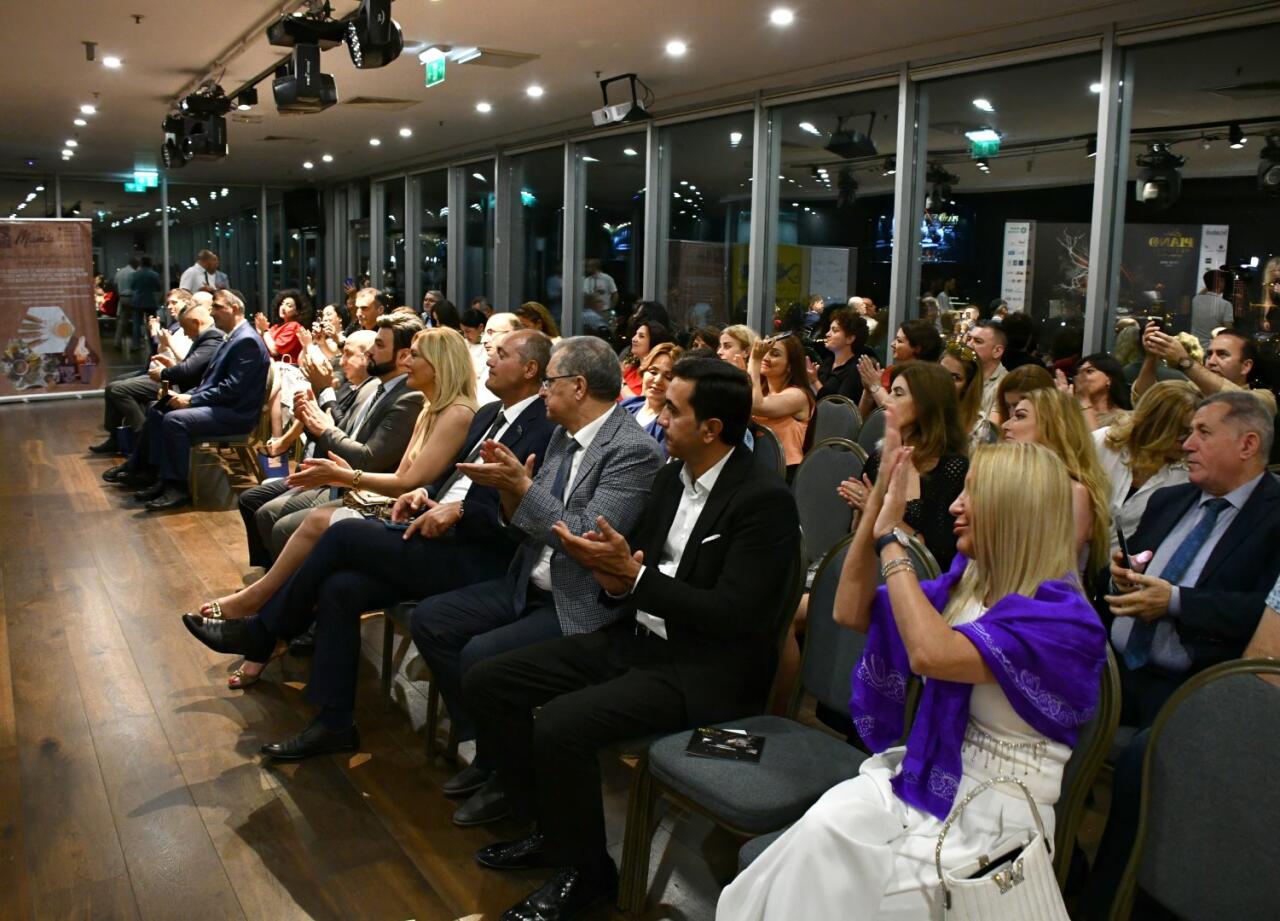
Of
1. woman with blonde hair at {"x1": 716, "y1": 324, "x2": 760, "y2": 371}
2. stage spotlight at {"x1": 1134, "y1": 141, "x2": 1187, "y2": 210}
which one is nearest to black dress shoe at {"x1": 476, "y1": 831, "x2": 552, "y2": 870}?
woman with blonde hair at {"x1": 716, "y1": 324, "x2": 760, "y2": 371}

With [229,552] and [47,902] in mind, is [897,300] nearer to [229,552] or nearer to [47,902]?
[229,552]

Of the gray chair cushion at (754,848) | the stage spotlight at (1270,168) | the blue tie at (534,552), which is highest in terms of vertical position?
the stage spotlight at (1270,168)

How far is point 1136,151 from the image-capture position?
21.3 feet

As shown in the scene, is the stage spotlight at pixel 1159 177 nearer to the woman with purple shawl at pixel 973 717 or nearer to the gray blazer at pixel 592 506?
the gray blazer at pixel 592 506

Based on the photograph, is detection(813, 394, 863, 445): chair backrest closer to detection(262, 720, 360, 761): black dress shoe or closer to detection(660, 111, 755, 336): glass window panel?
detection(262, 720, 360, 761): black dress shoe

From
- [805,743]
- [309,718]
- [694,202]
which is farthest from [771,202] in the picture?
[805,743]

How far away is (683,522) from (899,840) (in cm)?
110

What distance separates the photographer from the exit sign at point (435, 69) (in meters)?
8.23

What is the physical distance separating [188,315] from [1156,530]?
704cm

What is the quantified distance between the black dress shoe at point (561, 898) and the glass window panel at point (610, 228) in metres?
8.48

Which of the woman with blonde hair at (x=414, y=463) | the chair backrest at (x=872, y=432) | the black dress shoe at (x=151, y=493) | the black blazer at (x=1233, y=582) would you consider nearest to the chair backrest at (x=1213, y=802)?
the black blazer at (x=1233, y=582)

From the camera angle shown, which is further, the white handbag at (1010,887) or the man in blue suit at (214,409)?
the man in blue suit at (214,409)

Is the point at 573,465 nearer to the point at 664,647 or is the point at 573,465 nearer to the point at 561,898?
the point at 664,647

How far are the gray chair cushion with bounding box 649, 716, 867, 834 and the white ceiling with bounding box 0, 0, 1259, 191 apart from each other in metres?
5.01
